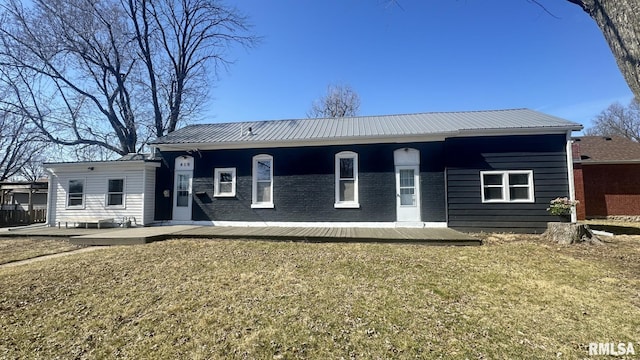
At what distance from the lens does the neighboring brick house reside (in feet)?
45.1

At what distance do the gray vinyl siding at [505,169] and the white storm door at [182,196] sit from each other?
10.1m

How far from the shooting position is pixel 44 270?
18.6 ft

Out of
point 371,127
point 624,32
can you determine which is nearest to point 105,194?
point 371,127

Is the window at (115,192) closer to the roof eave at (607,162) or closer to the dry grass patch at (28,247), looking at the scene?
the dry grass patch at (28,247)

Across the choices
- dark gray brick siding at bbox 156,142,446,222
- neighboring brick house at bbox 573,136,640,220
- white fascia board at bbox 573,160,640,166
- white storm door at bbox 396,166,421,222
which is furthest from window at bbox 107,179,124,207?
white fascia board at bbox 573,160,640,166

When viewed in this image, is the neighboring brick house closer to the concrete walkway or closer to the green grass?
the green grass

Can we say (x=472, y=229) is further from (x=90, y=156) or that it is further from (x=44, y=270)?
(x=90, y=156)

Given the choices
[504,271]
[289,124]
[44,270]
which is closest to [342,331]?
[504,271]

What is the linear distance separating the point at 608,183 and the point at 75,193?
25.5 metres

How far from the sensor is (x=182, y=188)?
1146 centimetres

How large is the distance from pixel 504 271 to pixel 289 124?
1032 cm

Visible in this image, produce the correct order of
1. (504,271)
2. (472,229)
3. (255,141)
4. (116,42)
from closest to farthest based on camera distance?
(504,271), (472,229), (255,141), (116,42)

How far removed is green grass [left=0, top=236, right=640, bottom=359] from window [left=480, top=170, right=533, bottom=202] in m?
2.97

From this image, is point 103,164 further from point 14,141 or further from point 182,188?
point 14,141
